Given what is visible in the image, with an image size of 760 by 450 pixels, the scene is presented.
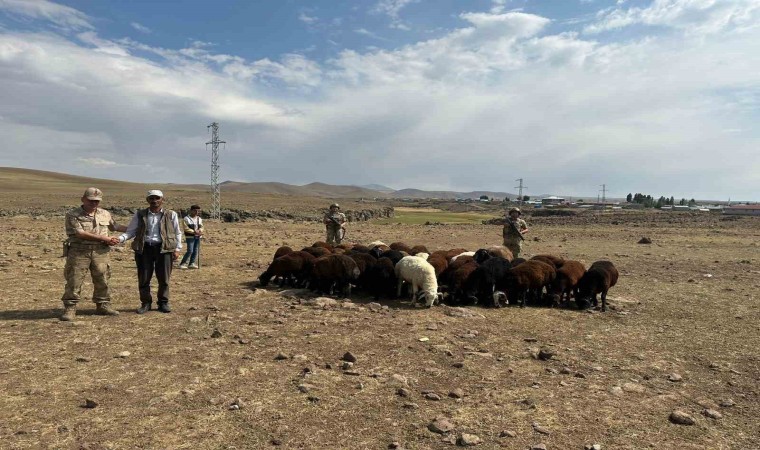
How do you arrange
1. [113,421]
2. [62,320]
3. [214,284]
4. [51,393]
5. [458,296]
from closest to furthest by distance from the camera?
[113,421] < [51,393] < [62,320] < [458,296] < [214,284]

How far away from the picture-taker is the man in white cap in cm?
847

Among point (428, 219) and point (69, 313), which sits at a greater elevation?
point (428, 219)

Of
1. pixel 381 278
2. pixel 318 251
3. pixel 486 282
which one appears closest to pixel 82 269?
pixel 381 278

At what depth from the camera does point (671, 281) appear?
1386cm

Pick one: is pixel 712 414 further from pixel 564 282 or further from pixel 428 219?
pixel 428 219

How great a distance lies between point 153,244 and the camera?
8.54 metres

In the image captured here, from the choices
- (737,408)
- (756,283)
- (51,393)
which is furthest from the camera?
(756,283)

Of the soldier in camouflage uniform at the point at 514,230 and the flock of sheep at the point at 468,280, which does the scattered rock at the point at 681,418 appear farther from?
the soldier in camouflage uniform at the point at 514,230

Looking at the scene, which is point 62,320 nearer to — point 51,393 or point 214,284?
point 51,393

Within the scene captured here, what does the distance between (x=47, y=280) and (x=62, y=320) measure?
4204 mm

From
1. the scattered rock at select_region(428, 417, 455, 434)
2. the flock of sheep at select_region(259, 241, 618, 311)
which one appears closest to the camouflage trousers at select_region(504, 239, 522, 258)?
the flock of sheep at select_region(259, 241, 618, 311)

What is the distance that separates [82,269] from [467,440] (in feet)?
22.6

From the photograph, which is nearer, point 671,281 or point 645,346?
point 645,346

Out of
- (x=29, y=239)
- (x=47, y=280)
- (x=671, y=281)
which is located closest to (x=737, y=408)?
(x=671, y=281)
